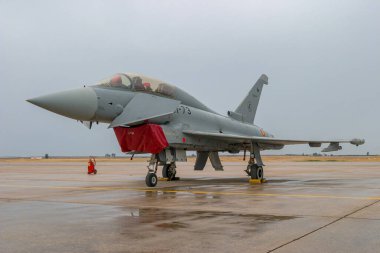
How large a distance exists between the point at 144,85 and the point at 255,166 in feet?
19.3

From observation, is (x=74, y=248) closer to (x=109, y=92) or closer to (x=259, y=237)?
(x=259, y=237)

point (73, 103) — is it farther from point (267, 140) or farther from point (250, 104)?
point (250, 104)

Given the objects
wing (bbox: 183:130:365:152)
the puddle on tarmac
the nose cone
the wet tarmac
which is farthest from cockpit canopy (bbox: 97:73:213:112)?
the puddle on tarmac

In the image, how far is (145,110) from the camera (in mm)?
14828

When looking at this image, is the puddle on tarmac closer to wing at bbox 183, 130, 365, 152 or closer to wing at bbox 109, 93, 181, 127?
wing at bbox 109, 93, 181, 127

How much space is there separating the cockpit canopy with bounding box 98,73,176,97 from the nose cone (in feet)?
3.22

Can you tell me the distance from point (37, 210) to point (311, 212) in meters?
5.40

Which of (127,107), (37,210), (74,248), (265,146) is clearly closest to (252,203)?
(37,210)

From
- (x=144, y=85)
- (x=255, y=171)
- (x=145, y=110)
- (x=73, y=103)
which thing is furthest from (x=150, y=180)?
(x=255, y=171)

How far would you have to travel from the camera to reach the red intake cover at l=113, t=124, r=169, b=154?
14.9m

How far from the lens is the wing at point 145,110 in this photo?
14336 mm

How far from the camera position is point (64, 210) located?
8.41 metres

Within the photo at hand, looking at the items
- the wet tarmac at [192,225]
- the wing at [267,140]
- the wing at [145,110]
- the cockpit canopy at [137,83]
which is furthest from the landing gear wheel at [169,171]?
the wet tarmac at [192,225]

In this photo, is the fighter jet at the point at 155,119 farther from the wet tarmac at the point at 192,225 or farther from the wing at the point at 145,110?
the wet tarmac at the point at 192,225
